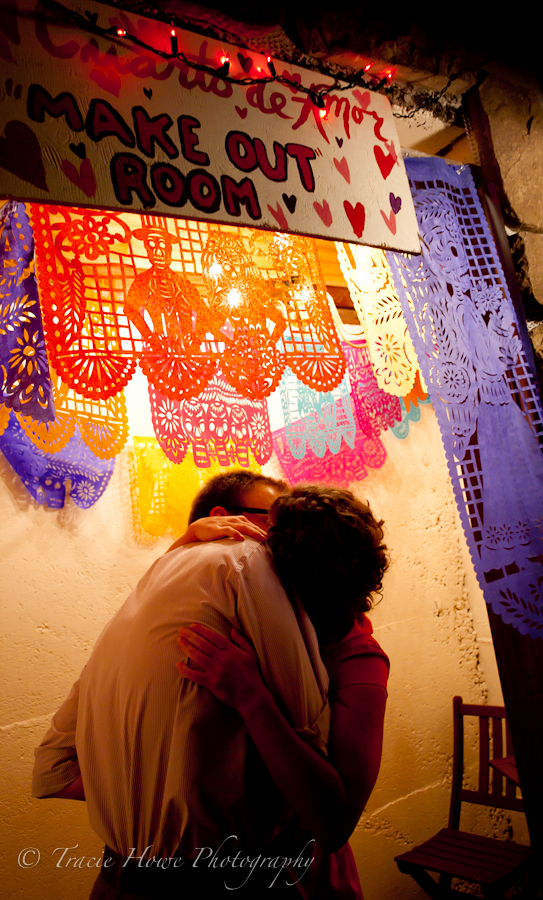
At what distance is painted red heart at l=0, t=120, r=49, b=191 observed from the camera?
3.69 ft

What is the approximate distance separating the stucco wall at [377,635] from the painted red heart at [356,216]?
61.2 inches

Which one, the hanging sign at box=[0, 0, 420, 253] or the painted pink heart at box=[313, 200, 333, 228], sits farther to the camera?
the painted pink heart at box=[313, 200, 333, 228]

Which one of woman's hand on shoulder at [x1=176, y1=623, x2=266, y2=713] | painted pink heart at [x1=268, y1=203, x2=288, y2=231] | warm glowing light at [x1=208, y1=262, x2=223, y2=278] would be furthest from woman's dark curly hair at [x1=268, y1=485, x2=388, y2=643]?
warm glowing light at [x1=208, y1=262, x2=223, y2=278]

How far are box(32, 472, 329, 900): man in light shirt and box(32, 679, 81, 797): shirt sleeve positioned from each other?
0.10 m

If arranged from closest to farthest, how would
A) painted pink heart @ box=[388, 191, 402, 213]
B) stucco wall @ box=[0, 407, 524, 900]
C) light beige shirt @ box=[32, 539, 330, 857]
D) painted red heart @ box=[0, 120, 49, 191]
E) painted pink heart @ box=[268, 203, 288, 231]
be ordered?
light beige shirt @ box=[32, 539, 330, 857] < painted red heart @ box=[0, 120, 49, 191] < painted pink heart @ box=[268, 203, 288, 231] < painted pink heart @ box=[388, 191, 402, 213] < stucco wall @ box=[0, 407, 524, 900]

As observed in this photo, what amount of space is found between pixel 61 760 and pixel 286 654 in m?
0.64

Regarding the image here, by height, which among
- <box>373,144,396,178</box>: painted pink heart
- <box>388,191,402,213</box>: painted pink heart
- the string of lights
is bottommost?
<box>388,191,402,213</box>: painted pink heart

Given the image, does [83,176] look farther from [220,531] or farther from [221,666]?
[221,666]

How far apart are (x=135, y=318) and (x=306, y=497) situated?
0.73 meters

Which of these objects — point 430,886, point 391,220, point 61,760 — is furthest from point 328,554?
point 430,886

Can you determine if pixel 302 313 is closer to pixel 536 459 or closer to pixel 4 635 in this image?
pixel 536 459

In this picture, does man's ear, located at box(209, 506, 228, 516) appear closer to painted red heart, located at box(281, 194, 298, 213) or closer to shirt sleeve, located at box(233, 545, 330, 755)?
shirt sleeve, located at box(233, 545, 330, 755)

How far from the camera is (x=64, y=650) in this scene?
2.31 metres

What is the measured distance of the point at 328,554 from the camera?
1.20 meters
